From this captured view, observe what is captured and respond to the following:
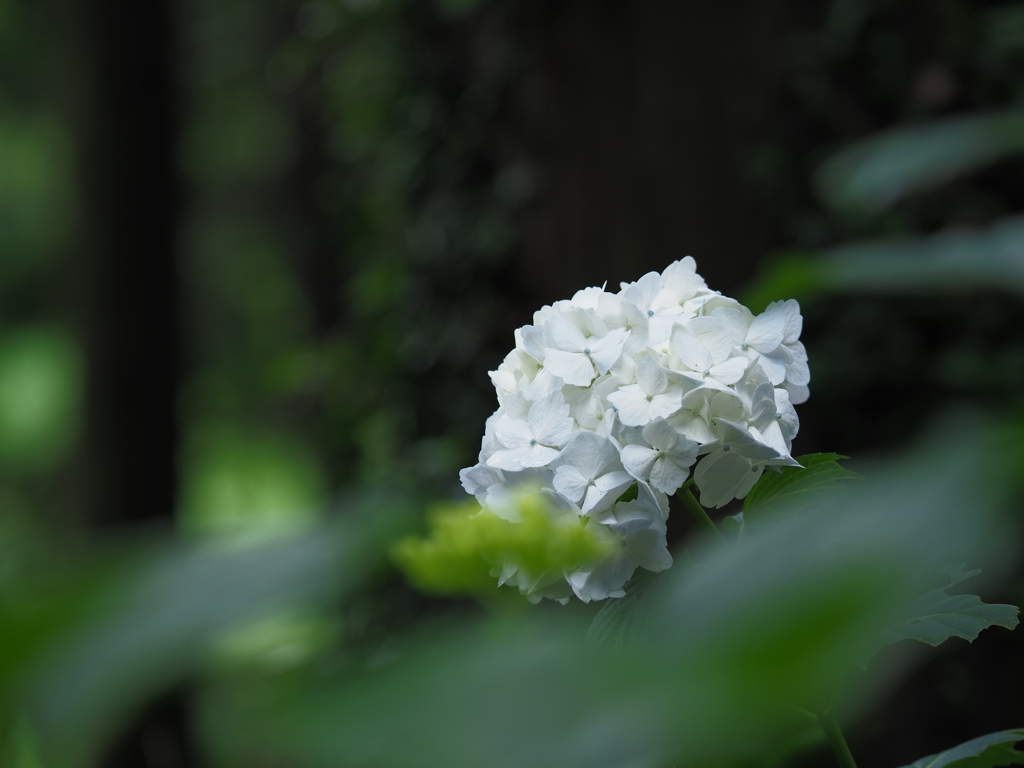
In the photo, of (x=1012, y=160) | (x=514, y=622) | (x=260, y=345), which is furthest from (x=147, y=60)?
(x=260, y=345)

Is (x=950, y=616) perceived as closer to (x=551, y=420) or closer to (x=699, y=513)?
(x=699, y=513)

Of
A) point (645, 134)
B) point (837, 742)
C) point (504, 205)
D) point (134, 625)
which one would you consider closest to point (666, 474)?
point (837, 742)

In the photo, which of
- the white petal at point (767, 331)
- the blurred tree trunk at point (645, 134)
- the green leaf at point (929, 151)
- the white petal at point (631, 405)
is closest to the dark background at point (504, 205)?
the blurred tree trunk at point (645, 134)

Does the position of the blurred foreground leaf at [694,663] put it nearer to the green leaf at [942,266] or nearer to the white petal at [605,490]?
the green leaf at [942,266]

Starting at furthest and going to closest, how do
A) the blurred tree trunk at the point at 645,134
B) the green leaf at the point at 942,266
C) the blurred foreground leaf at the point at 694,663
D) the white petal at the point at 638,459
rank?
the blurred tree trunk at the point at 645,134, the white petal at the point at 638,459, the green leaf at the point at 942,266, the blurred foreground leaf at the point at 694,663

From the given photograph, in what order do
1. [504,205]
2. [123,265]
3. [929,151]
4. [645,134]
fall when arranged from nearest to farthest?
[929,151] < [645,134] < [504,205] < [123,265]

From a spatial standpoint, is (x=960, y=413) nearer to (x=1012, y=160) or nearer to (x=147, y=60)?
(x=1012, y=160)
